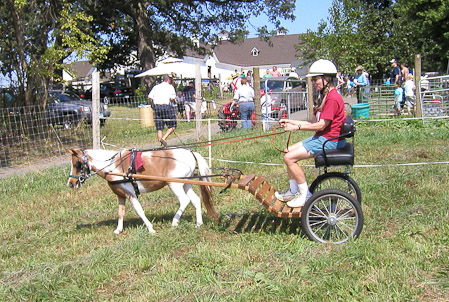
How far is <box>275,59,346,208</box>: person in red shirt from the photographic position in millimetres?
5438

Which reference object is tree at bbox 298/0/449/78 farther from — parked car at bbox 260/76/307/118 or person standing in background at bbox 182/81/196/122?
person standing in background at bbox 182/81/196/122

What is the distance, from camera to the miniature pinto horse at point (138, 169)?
20.6 feet

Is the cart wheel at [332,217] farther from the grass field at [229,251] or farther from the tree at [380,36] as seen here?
the tree at [380,36]

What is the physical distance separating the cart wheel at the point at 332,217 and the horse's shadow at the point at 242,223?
30 centimetres

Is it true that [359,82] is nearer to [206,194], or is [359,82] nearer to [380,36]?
[206,194]

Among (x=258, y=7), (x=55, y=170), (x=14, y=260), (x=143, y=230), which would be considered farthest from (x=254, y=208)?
(x=258, y=7)

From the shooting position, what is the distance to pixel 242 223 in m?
6.50

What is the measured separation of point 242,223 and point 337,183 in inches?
53.5

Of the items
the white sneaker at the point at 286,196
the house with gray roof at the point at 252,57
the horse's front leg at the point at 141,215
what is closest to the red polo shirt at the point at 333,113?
the white sneaker at the point at 286,196

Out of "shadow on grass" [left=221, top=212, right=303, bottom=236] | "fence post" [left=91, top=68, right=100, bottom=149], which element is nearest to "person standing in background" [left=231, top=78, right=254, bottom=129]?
"fence post" [left=91, top=68, right=100, bottom=149]

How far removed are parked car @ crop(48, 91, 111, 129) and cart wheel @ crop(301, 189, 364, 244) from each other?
26.1 feet

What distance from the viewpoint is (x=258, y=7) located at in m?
31.9

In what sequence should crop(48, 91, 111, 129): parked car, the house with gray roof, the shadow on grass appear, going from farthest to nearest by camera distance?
the house with gray roof
crop(48, 91, 111, 129): parked car
the shadow on grass

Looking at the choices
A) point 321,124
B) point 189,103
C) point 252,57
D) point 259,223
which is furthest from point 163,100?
point 252,57
